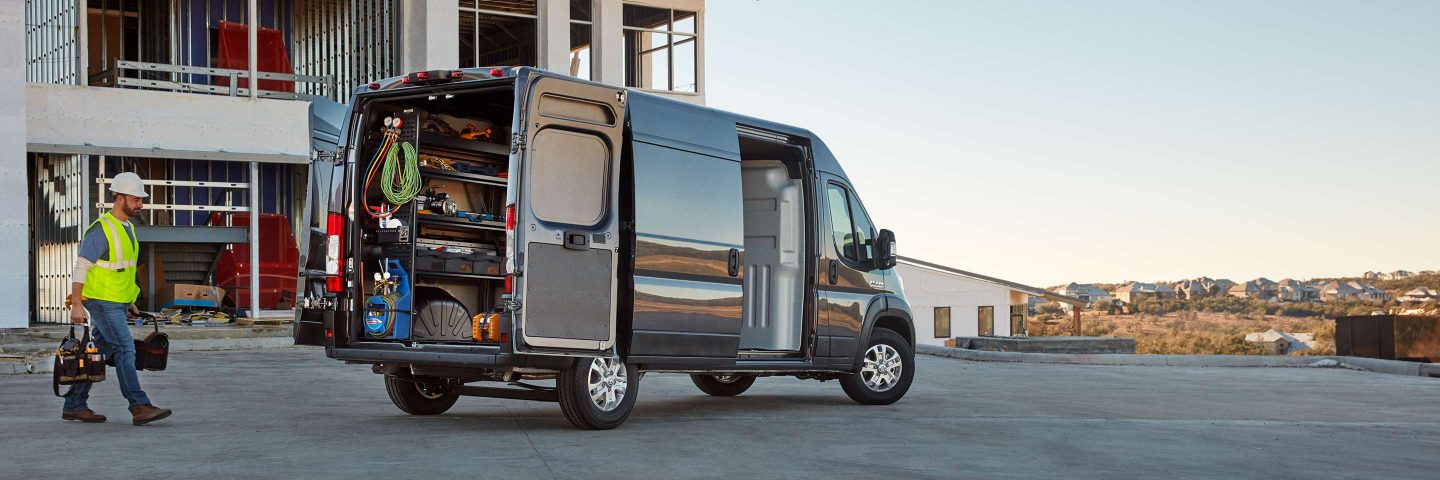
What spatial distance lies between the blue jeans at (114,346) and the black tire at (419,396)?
1.80m

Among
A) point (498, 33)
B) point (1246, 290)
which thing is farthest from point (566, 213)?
point (1246, 290)

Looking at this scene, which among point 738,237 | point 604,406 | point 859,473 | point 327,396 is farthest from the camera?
point 327,396

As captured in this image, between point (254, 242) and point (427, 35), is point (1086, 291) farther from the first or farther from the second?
point (254, 242)

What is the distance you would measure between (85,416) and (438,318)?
8.18 ft

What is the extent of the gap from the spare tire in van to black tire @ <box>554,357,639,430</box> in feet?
3.98

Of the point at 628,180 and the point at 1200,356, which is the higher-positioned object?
the point at 628,180

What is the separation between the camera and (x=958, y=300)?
4447 centimetres

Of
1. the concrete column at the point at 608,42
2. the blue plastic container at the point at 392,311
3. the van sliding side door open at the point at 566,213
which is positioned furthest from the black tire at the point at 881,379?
the concrete column at the point at 608,42

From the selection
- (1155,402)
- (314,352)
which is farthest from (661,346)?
(314,352)

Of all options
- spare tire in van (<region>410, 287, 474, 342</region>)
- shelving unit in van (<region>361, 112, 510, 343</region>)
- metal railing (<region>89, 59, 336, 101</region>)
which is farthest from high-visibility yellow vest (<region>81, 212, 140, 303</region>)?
metal railing (<region>89, 59, 336, 101</region>)

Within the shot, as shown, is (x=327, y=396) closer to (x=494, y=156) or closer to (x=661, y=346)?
(x=494, y=156)

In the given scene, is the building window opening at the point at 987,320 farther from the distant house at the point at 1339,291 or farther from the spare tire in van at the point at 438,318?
the spare tire in van at the point at 438,318

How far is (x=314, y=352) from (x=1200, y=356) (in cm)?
1264

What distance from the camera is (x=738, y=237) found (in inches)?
435
